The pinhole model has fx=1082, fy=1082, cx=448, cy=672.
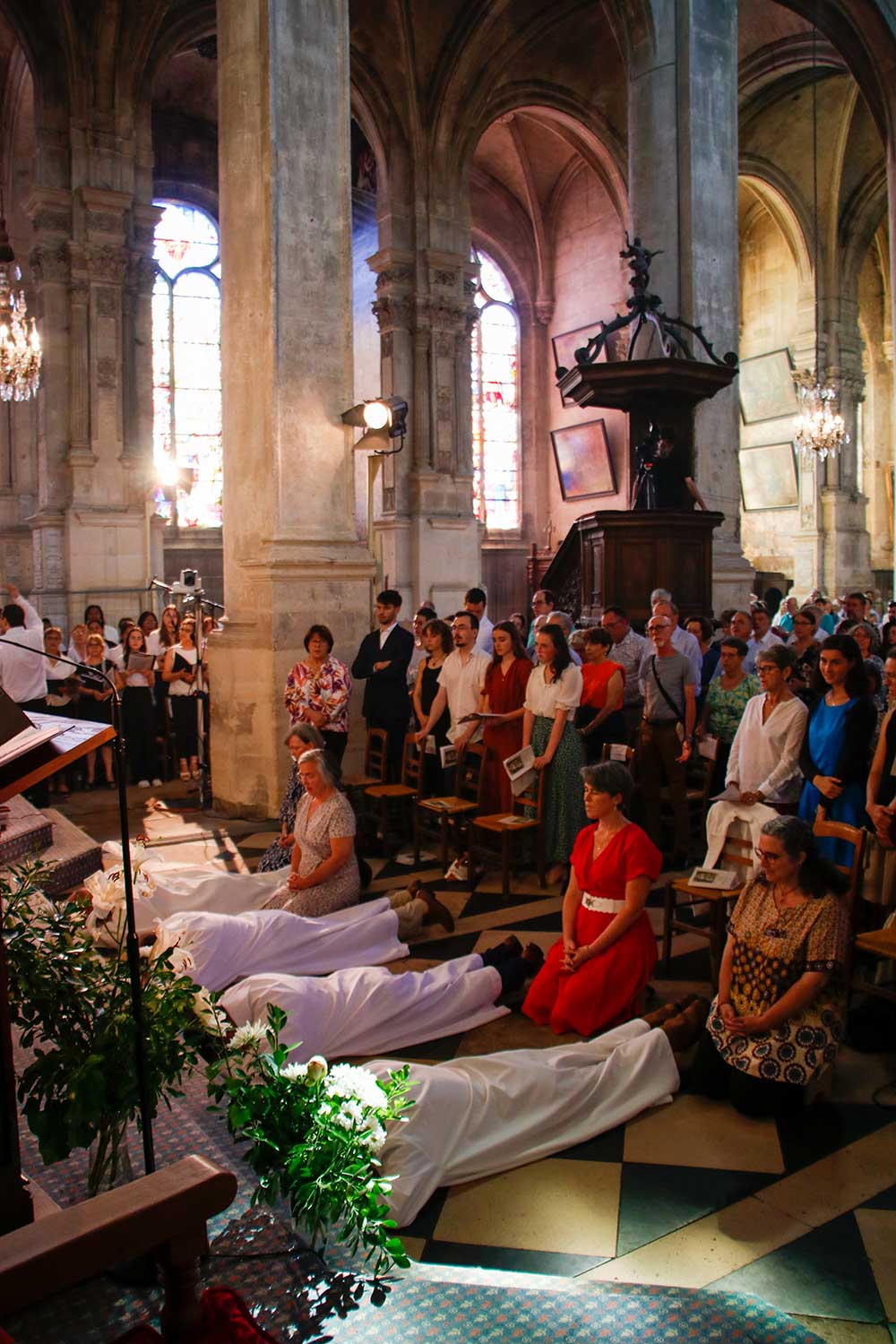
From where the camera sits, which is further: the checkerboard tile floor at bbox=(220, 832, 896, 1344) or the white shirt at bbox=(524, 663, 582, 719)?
the white shirt at bbox=(524, 663, 582, 719)

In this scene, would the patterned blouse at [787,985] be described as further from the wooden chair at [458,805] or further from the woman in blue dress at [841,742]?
the wooden chair at [458,805]

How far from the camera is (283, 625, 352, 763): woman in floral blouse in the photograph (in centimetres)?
707

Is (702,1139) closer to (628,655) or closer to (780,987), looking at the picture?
(780,987)

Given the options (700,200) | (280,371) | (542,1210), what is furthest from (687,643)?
(700,200)

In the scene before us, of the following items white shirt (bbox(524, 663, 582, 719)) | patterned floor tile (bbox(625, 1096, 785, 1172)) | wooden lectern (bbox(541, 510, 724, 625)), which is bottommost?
patterned floor tile (bbox(625, 1096, 785, 1172))

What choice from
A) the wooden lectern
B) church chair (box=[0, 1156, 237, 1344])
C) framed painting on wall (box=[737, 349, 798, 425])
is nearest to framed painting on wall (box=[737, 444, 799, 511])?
framed painting on wall (box=[737, 349, 798, 425])

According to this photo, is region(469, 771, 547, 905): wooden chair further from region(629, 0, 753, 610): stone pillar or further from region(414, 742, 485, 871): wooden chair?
region(629, 0, 753, 610): stone pillar

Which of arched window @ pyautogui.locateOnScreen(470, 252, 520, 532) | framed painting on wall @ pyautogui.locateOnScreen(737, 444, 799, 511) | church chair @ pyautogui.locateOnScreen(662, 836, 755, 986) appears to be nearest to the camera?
church chair @ pyautogui.locateOnScreen(662, 836, 755, 986)

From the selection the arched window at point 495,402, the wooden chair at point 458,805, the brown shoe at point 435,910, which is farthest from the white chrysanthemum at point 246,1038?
the arched window at point 495,402

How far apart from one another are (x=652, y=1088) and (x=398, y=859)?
331 cm

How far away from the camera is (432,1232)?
2961 millimetres

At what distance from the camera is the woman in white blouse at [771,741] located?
196 inches

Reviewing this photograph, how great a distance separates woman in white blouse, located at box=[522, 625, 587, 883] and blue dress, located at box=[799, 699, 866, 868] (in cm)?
151

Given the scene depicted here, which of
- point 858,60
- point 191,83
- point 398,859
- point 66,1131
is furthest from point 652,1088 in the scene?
point 191,83
